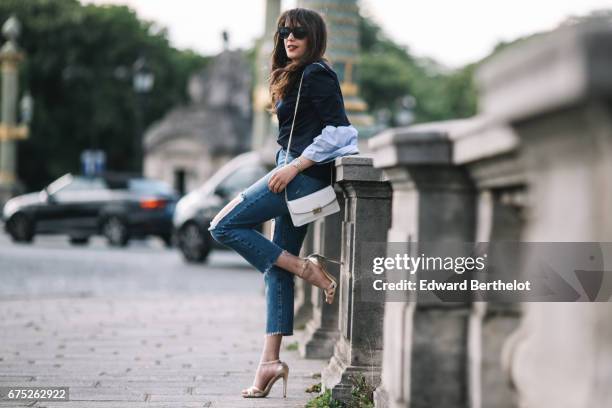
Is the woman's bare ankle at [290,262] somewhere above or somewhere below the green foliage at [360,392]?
above

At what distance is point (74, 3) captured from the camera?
214ft

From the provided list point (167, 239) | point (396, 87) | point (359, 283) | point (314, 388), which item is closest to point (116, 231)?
point (167, 239)

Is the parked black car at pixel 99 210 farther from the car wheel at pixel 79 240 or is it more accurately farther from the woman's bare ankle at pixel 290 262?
the woman's bare ankle at pixel 290 262

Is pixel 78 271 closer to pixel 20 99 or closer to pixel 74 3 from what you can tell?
pixel 20 99

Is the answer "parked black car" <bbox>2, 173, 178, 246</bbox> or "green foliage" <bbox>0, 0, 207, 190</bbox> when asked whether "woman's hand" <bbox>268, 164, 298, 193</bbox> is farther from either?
"green foliage" <bbox>0, 0, 207, 190</bbox>

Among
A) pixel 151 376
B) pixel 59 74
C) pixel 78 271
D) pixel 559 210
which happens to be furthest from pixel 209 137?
pixel 559 210

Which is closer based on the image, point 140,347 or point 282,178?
point 282,178

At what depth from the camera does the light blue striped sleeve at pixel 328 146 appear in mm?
5707

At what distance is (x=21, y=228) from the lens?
26734mm

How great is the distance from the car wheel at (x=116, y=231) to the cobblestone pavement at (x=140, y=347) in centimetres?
1062

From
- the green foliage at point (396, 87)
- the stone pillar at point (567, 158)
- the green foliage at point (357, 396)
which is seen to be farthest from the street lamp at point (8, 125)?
the stone pillar at point (567, 158)

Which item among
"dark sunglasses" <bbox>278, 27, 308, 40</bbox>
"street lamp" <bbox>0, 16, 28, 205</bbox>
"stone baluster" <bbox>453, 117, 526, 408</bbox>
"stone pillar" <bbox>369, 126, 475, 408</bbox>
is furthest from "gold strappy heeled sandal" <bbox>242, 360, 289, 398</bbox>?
"street lamp" <bbox>0, 16, 28, 205</bbox>

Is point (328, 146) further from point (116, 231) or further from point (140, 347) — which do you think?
point (116, 231)

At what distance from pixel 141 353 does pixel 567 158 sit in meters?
5.60
